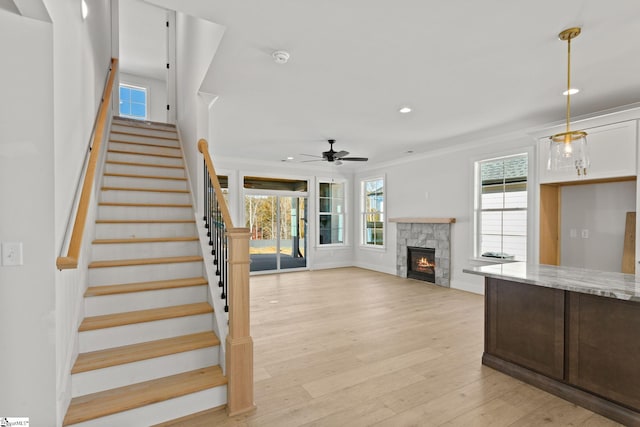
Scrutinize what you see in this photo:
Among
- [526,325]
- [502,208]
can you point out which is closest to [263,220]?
[502,208]

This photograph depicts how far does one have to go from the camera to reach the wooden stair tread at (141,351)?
2117mm

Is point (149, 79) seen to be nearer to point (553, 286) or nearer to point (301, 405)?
point (301, 405)

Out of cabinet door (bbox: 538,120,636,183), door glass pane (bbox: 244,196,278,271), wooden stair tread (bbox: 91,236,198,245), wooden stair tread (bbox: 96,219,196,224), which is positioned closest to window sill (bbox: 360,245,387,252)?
door glass pane (bbox: 244,196,278,271)

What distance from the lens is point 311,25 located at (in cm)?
232

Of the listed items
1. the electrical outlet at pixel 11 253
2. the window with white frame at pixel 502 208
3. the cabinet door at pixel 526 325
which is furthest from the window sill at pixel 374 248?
the electrical outlet at pixel 11 253

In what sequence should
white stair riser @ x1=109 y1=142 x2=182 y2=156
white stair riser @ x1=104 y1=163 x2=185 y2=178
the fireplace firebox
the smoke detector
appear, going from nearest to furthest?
the smoke detector < white stair riser @ x1=104 y1=163 x2=185 y2=178 < white stair riser @ x1=109 y1=142 x2=182 y2=156 < the fireplace firebox

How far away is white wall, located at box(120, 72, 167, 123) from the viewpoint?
24.3ft

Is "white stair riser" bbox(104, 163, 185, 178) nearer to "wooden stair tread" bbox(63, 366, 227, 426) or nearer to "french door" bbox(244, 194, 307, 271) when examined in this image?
"wooden stair tread" bbox(63, 366, 227, 426)

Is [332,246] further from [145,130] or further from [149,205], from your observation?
[149,205]

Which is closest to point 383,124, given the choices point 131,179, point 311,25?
point 311,25

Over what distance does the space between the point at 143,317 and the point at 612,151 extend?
509 cm

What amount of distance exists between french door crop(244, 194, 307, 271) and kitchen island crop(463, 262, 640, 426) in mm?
5603

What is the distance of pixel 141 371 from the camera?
7.32 feet

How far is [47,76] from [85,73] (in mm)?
1444
